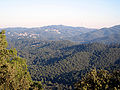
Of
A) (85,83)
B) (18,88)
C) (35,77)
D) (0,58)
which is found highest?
(0,58)

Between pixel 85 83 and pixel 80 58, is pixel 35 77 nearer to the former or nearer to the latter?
pixel 80 58

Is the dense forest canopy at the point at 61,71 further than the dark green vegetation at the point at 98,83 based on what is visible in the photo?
Yes

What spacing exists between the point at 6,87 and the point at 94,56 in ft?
392

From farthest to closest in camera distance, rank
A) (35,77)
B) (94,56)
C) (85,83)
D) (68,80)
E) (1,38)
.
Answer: (94,56) < (35,77) < (68,80) < (1,38) < (85,83)

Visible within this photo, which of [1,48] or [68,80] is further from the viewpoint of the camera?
[68,80]

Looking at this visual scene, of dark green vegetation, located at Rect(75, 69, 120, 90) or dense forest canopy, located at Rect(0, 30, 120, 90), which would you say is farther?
dense forest canopy, located at Rect(0, 30, 120, 90)

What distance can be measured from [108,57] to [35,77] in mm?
66662

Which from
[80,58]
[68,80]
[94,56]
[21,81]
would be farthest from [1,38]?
[94,56]

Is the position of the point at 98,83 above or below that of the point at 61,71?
above

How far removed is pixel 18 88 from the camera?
13.8m

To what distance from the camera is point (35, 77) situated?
95.5 meters

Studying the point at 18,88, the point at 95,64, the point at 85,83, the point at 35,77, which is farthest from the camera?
the point at 95,64

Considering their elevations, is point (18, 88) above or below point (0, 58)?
below

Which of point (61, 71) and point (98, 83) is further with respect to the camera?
point (61, 71)
